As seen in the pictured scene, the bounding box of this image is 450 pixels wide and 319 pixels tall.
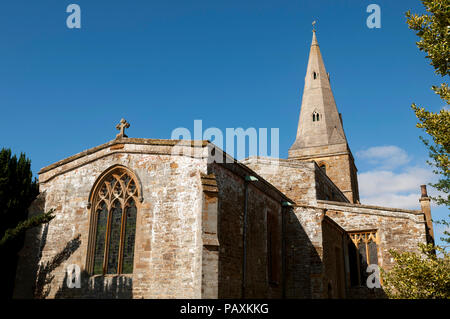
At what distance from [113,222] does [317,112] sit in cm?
2900

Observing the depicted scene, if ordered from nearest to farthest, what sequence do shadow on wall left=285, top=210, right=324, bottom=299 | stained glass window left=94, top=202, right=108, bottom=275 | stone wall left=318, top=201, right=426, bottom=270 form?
stained glass window left=94, top=202, right=108, bottom=275 → shadow on wall left=285, top=210, right=324, bottom=299 → stone wall left=318, top=201, right=426, bottom=270

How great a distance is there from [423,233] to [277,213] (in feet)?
25.8

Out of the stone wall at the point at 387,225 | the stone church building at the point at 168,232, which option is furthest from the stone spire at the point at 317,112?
the stone church building at the point at 168,232

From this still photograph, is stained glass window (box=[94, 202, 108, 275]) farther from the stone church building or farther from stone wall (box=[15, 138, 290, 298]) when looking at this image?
stone wall (box=[15, 138, 290, 298])

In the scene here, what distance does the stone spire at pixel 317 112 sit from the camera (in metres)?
38.1

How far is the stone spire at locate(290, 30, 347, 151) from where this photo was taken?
3806cm

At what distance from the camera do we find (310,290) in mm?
17922

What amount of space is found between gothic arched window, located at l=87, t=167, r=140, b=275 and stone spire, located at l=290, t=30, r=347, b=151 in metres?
25.7

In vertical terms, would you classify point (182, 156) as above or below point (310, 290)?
above

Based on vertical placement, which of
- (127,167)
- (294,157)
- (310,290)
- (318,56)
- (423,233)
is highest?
(318,56)

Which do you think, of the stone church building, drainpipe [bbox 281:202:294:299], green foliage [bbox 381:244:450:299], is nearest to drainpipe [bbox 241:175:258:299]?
the stone church building

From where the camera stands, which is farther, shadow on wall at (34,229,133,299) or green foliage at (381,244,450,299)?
shadow on wall at (34,229,133,299)

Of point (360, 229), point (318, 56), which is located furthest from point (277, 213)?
point (318, 56)

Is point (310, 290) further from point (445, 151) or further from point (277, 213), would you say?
point (445, 151)
